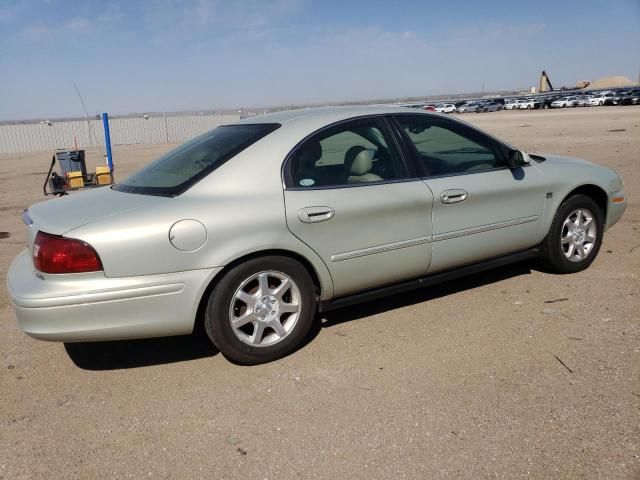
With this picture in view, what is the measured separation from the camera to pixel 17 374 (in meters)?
3.49

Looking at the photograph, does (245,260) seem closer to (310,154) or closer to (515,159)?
(310,154)

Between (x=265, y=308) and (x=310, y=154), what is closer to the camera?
(x=265, y=308)

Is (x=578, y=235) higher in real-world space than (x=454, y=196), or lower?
lower

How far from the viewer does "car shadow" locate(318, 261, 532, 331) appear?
165 inches

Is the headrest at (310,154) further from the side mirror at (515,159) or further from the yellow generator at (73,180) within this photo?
the yellow generator at (73,180)

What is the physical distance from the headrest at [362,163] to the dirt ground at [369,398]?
1.10 metres

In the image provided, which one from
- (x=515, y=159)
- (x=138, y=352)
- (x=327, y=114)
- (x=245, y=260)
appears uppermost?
(x=327, y=114)

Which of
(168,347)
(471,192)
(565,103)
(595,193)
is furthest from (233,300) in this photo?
(565,103)

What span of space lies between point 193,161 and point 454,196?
1.83 metres

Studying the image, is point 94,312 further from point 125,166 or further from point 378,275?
point 125,166

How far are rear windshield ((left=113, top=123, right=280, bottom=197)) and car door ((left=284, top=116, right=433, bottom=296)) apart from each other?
0.37m

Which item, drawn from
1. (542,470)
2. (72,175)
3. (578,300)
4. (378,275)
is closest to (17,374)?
(378,275)

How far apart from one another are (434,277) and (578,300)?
3.82 feet

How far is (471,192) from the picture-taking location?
13.3ft
